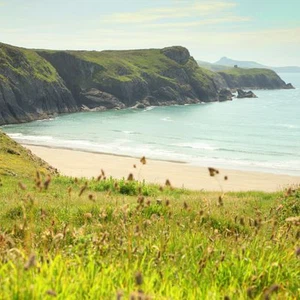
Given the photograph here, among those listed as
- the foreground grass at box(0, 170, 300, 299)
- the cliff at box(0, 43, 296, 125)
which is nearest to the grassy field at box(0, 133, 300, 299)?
the foreground grass at box(0, 170, 300, 299)

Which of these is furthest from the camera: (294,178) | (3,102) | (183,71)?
(183,71)

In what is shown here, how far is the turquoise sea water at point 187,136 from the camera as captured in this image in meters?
60.0

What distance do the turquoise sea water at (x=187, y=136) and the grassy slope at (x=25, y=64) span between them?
18.2m

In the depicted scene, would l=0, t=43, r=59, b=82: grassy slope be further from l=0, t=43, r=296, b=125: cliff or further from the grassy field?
the grassy field

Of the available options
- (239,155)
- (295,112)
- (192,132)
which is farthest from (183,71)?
(239,155)

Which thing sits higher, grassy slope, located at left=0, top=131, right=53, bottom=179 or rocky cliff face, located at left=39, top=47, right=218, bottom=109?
rocky cliff face, located at left=39, top=47, right=218, bottom=109

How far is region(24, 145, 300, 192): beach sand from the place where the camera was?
140ft

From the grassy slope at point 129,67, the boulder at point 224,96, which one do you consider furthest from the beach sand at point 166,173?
the boulder at point 224,96

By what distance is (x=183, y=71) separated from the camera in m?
183

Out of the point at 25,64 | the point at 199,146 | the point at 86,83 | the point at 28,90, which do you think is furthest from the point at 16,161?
the point at 86,83

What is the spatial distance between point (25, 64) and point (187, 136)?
212 ft

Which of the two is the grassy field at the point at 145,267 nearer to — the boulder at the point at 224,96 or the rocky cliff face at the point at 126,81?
the rocky cliff face at the point at 126,81

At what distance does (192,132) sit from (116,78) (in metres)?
73.6

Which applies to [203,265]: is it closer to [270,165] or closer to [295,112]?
[270,165]
